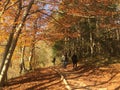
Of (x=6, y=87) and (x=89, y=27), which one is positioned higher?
(x=89, y=27)

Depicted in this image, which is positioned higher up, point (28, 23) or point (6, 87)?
point (28, 23)

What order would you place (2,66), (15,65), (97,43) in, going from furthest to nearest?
(15,65), (97,43), (2,66)

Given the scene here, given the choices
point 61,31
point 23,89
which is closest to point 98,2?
point 23,89

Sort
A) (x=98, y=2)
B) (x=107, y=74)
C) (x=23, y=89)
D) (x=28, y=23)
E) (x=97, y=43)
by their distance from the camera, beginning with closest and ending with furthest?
(x=23, y=89), (x=98, y=2), (x=107, y=74), (x=28, y=23), (x=97, y=43)

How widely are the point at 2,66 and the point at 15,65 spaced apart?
58128mm

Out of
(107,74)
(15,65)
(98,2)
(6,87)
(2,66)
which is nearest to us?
(2,66)

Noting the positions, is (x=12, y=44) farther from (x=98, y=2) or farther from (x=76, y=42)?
(x=76, y=42)

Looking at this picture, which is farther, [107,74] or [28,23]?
[28,23]

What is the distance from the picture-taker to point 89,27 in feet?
145

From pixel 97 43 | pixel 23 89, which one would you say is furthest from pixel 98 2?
pixel 97 43

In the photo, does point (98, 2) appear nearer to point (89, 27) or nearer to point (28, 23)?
point (28, 23)

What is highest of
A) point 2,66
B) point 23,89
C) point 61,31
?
point 61,31

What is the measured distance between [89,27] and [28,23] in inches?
604

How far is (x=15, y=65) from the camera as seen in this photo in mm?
71875
